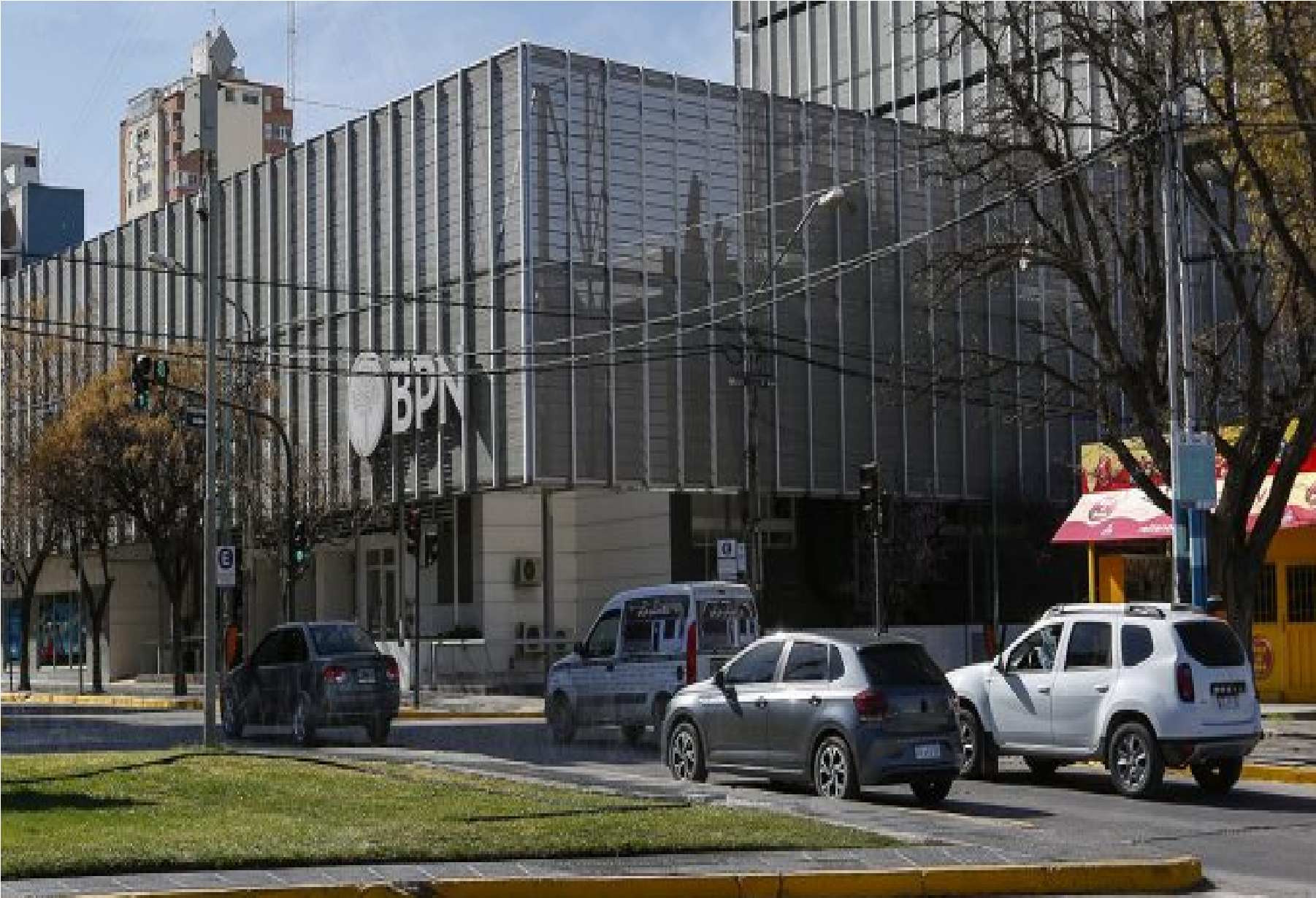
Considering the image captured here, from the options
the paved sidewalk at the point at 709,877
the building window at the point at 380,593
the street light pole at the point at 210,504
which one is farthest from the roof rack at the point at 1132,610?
the building window at the point at 380,593

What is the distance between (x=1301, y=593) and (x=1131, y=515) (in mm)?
3376

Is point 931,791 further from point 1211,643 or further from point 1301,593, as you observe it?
point 1301,593

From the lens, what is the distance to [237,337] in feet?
180

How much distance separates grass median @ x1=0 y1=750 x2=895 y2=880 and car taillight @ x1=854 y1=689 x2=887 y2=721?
245cm

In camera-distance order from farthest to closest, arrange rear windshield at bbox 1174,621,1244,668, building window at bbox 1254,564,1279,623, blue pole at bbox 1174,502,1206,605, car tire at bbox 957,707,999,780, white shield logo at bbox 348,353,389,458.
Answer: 1. white shield logo at bbox 348,353,389,458
2. building window at bbox 1254,564,1279,623
3. blue pole at bbox 1174,502,1206,605
4. car tire at bbox 957,707,999,780
5. rear windshield at bbox 1174,621,1244,668

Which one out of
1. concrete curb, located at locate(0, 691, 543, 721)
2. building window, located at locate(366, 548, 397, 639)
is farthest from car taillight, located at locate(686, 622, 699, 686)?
building window, located at locate(366, 548, 397, 639)

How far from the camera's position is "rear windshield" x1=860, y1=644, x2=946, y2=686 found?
60.2 feet

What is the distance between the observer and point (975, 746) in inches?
834

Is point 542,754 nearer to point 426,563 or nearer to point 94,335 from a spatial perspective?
point 426,563

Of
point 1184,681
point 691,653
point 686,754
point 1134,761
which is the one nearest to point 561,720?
point 691,653

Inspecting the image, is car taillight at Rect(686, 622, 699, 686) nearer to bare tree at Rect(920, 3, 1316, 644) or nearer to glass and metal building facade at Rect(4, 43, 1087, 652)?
bare tree at Rect(920, 3, 1316, 644)

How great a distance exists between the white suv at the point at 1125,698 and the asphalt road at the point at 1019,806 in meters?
0.44

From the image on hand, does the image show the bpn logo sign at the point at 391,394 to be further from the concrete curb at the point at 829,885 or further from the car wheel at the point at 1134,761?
the concrete curb at the point at 829,885

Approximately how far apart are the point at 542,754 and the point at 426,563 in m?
19.1
